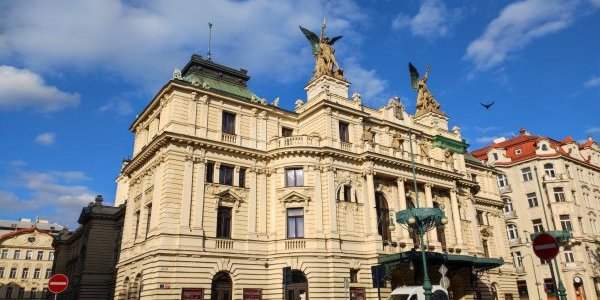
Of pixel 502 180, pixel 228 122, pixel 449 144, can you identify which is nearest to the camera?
pixel 228 122

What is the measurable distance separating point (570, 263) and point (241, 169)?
1489 inches

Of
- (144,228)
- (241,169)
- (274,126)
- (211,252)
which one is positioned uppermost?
(274,126)

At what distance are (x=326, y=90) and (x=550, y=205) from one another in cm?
3170

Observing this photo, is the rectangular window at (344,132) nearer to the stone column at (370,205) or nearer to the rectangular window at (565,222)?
the stone column at (370,205)

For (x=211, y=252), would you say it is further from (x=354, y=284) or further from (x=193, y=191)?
(x=354, y=284)

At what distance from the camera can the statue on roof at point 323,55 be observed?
37812mm

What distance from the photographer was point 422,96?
1791 inches

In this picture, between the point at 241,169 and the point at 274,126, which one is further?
the point at 274,126

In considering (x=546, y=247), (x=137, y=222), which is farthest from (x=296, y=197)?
(x=546, y=247)

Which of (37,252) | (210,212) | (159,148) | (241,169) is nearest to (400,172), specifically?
(241,169)

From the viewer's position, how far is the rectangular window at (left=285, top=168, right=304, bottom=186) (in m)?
32.9

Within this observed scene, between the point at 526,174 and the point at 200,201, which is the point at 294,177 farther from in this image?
the point at 526,174

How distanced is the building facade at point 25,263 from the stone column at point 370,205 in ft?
230

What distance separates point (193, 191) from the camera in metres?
29.7
